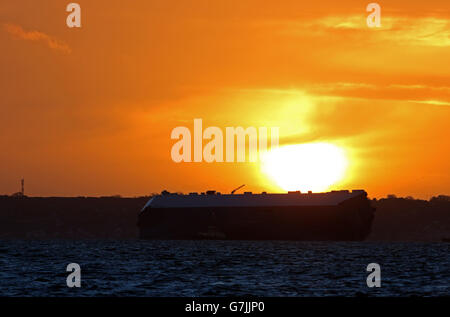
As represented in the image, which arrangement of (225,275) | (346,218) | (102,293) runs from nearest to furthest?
(102,293)
(225,275)
(346,218)

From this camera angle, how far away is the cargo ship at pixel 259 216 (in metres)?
171

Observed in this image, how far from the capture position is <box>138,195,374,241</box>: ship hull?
170625mm

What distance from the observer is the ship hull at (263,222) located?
171 metres

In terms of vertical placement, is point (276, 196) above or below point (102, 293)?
above

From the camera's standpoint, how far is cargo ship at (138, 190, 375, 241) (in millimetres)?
171250

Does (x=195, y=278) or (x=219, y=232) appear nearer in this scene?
(x=195, y=278)

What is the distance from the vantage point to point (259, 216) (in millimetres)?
175750

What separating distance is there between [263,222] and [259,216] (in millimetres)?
1703

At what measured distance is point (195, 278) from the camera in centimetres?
4678

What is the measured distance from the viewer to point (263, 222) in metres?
175
